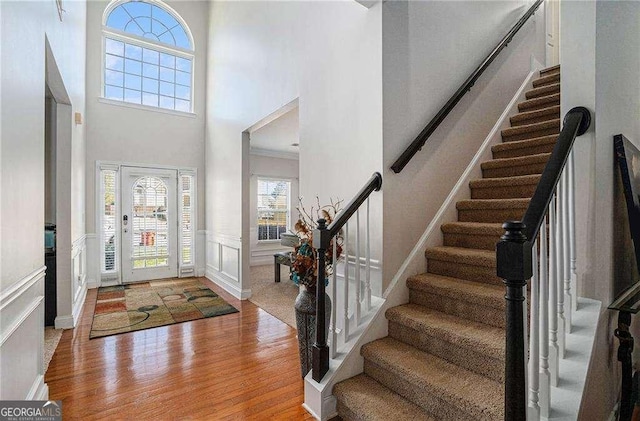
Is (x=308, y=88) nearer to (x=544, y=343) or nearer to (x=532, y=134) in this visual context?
(x=532, y=134)

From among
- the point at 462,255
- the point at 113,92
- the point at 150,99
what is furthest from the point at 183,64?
the point at 462,255

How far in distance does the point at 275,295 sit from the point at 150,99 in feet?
13.5

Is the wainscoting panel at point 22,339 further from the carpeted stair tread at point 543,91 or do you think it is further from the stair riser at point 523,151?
the carpeted stair tread at point 543,91

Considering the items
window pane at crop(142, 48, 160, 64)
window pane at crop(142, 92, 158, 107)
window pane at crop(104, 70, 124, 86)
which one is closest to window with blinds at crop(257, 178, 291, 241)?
window pane at crop(142, 92, 158, 107)

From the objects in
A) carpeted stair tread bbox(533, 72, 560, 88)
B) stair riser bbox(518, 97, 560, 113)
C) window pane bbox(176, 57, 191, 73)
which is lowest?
stair riser bbox(518, 97, 560, 113)

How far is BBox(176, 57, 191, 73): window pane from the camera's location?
580cm

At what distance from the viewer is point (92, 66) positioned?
500cm

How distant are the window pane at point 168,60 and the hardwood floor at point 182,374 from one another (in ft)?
15.0

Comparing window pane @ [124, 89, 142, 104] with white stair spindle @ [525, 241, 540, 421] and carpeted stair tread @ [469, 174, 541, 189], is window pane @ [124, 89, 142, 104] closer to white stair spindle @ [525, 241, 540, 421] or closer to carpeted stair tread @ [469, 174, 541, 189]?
carpeted stair tread @ [469, 174, 541, 189]

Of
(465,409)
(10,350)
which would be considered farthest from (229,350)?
(465,409)

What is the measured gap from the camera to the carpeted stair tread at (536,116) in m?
2.95

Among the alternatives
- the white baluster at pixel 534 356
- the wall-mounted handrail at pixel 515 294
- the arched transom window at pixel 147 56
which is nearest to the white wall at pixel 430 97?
the white baluster at pixel 534 356

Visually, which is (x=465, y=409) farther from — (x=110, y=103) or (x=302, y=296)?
(x=110, y=103)

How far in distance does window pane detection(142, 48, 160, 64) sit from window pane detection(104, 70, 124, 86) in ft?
1.74
